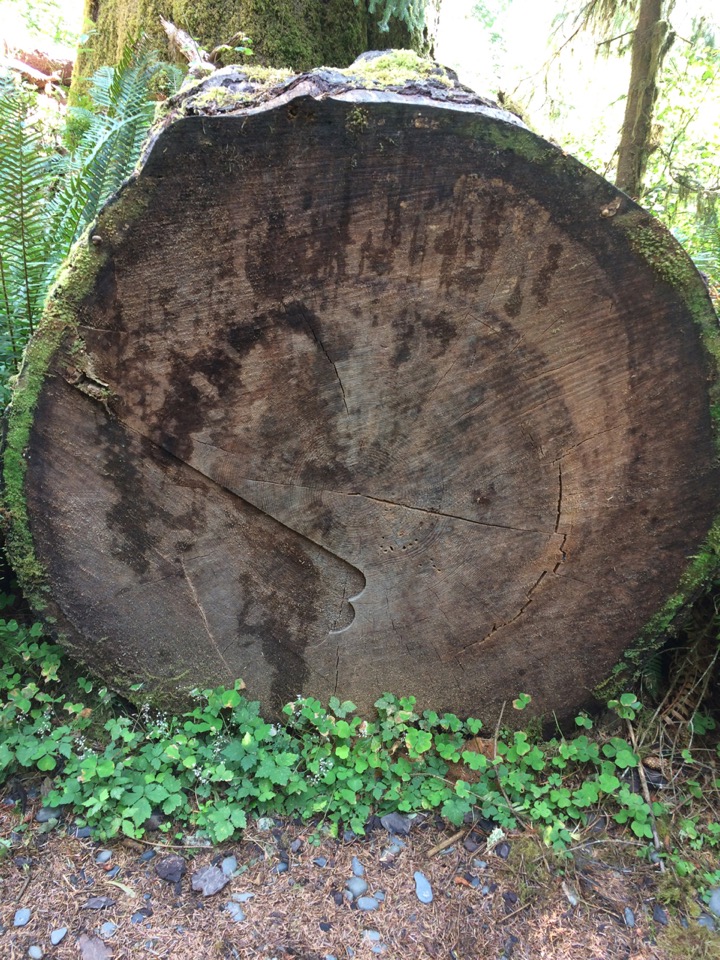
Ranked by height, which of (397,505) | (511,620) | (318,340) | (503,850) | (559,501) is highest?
(318,340)

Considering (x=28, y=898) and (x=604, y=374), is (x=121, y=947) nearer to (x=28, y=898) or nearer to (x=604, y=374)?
(x=28, y=898)

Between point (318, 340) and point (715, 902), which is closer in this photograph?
point (318, 340)

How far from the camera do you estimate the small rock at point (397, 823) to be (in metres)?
1.95

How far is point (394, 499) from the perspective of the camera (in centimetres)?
191

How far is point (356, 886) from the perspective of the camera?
1.80 m

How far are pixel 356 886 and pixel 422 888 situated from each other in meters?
0.20

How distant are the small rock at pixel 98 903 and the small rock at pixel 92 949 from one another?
7cm

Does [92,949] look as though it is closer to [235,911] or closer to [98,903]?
[98,903]

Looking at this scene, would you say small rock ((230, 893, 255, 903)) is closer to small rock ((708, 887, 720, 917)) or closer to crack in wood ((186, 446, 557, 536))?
crack in wood ((186, 446, 557, 536))

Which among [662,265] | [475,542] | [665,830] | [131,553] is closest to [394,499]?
[475,542]

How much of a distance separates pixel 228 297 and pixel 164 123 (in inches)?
17.5

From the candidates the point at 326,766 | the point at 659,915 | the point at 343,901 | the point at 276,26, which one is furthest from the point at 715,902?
the point at 276,26

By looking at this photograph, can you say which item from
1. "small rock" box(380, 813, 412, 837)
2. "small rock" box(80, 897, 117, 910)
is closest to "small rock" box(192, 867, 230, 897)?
"small rock" box(80, 897, 117, 910)

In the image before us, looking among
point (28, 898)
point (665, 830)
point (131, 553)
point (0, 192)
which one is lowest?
point (28, 898)
